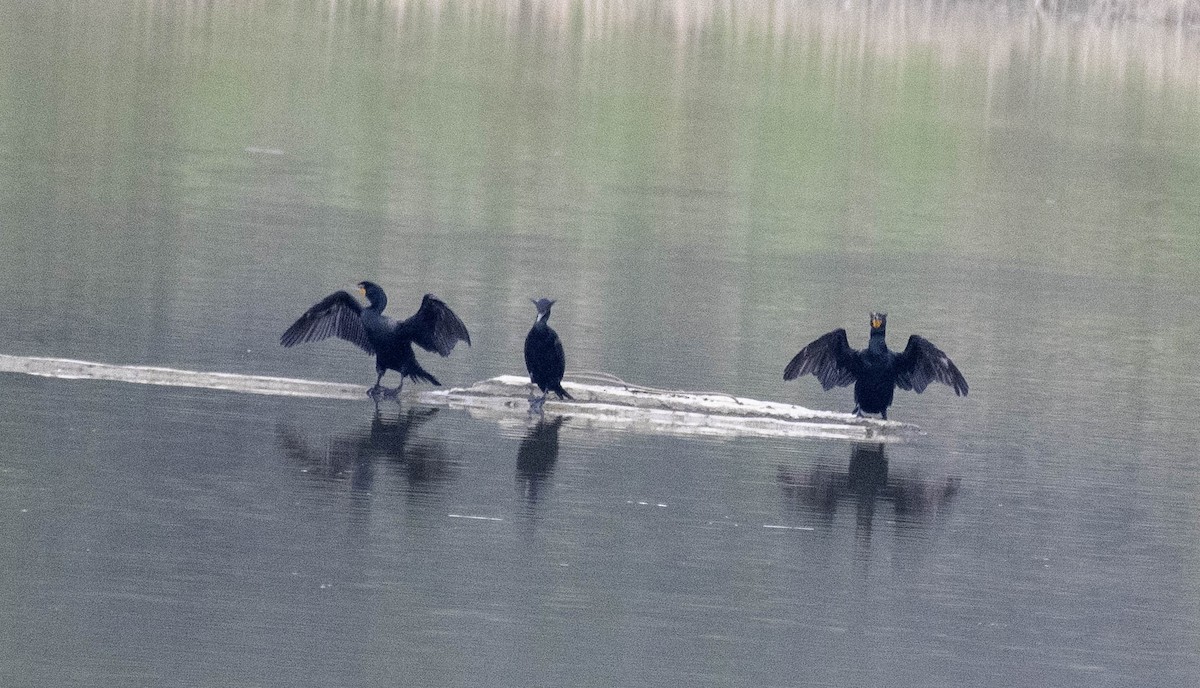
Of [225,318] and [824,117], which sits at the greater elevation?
[824,117]

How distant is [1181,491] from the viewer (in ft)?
35.9

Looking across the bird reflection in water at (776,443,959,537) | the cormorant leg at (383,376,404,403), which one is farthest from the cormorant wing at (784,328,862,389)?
the cormorant leg at (383,376,404,403)

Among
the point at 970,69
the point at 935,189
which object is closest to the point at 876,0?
the point at 970,69

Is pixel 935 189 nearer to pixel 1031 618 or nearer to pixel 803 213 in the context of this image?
pixel 803 213

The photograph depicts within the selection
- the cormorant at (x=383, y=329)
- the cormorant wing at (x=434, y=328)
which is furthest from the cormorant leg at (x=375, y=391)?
the cormorant wing at (x=434, y=328)

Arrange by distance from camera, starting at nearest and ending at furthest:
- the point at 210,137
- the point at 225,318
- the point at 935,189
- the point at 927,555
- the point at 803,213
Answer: the point at 927,555
the point at 225,318
the point at 803,213
the point at 210,137
the point at 935,189

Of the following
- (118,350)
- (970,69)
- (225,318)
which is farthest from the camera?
(970,69)

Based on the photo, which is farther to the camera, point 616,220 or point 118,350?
point 616,220

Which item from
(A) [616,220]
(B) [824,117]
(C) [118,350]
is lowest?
(C) [118,350]

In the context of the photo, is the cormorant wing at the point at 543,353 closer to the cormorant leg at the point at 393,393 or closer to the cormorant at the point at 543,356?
the cormorant at the point at 543,356

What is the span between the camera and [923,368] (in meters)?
11.7

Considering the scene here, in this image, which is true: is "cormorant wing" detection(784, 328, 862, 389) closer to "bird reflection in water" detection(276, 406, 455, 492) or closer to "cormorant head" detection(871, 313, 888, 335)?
"cormorant head" detection(871, 313, 888, 335)

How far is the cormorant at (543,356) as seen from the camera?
1095 centimetres

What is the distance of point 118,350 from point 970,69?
104 ft
